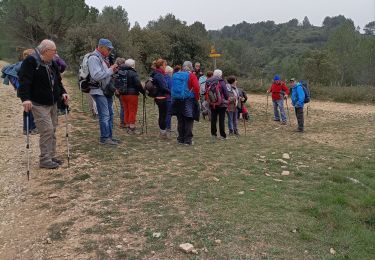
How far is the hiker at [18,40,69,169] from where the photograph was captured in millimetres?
6859

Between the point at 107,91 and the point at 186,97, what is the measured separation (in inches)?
77.1

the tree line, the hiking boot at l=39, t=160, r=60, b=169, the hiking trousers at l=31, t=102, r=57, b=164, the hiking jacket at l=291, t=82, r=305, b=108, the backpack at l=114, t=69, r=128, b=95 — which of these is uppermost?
the tree line

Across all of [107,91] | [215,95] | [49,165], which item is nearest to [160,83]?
[215,95]

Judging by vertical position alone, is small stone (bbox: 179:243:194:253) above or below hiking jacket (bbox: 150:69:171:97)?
below

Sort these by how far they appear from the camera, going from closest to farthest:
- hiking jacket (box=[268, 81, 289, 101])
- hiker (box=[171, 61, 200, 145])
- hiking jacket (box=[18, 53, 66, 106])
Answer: hiking jacket (box=[18, 53, 66, 106]) → hiker (box=[171, 61, 200, 145]) → hiking jacket (box=[268, 81, 289, 101])

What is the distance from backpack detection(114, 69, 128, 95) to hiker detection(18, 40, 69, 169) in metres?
2.83

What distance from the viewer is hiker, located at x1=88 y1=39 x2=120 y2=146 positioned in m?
8.42

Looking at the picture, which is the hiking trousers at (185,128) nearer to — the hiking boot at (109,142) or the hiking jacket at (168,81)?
the hiking jacket at (168,81)

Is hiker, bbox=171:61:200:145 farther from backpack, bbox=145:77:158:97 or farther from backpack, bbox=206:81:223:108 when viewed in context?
backpack, bbox=206:81:223:108

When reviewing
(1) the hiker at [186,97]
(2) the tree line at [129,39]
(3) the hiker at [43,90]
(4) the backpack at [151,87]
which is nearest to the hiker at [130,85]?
(4) the backpack at [151,87]

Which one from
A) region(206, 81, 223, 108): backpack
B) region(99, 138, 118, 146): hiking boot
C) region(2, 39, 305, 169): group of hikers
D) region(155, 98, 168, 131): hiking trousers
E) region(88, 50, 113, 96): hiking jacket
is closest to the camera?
region(2, 39, 305, 169): group of hikers

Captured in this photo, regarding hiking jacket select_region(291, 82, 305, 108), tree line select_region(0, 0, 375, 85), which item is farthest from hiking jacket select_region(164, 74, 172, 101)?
tree line select_region(0, 0, 375, 85)

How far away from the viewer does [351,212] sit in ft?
20.3

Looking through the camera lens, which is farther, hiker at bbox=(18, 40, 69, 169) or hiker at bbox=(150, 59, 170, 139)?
hiker at bbox=(150, 59, 170, 139)
